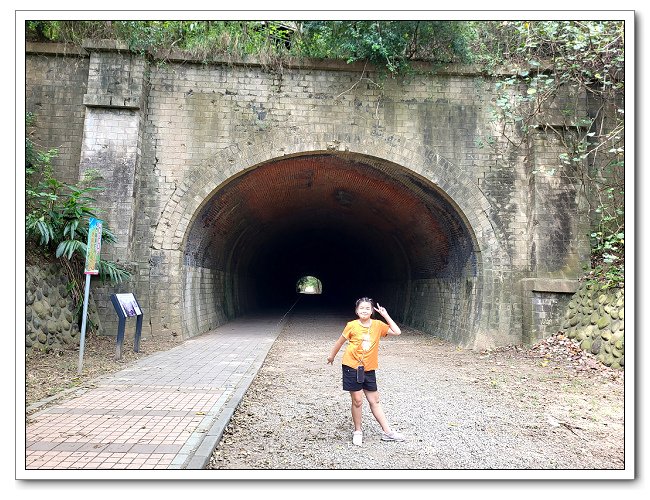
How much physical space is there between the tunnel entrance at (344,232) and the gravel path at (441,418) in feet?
10.5

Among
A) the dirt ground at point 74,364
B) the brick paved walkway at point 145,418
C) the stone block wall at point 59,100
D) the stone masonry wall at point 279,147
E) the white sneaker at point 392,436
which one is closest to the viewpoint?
the brick paved walkway at point 145,418

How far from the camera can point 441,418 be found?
5031 millimetres

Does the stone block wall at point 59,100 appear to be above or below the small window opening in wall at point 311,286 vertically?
above

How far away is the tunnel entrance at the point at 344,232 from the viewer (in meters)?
10.5

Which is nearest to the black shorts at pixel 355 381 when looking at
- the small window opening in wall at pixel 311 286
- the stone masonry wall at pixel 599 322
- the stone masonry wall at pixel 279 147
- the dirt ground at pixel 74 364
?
the dirt ground at pixel 74 364

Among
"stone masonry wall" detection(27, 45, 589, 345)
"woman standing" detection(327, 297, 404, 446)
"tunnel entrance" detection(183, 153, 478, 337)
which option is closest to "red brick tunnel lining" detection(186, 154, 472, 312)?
"tunnel entrance" detection(183, 153, 478, 337)

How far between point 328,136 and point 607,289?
611 centimetres

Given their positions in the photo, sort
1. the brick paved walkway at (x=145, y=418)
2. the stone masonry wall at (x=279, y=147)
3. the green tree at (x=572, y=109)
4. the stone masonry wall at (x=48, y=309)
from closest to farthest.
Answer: the brick paved walkway at (x=145, y=418)
the stone masonry wall at (x=48, y=309)
the green tree at (x=572, y=109)
the stone masonry wall at (x=279, y=147)

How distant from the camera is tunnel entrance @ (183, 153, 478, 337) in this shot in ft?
34.4

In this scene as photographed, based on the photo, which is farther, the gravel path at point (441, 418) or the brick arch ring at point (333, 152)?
the brick arch ring at point (333, 152)

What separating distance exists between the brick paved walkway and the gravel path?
241mm

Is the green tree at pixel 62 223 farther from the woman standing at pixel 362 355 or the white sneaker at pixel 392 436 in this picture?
the white sneaker at pixel 392 436

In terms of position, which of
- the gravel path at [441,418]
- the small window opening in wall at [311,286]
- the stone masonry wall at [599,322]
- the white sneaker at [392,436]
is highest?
the stone masonry wall at [599,322]

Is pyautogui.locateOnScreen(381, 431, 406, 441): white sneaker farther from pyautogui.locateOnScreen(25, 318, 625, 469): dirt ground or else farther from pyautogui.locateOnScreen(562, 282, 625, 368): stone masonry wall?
pyautogui.locateOnScreen(562, 282, 625, 368): stone masonry wall
